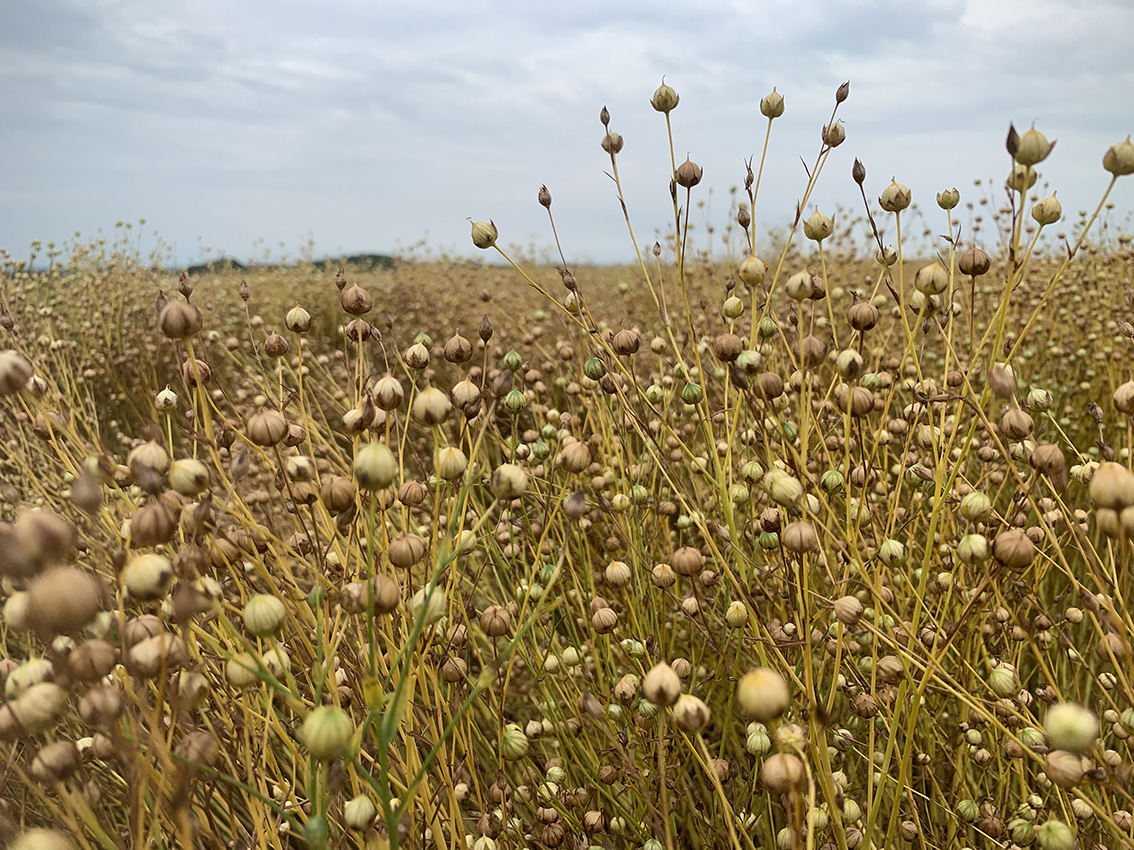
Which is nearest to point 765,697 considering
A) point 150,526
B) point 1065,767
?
point 1065,767

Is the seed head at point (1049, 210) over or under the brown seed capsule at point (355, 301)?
over

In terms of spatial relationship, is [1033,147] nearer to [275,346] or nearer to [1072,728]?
[1072,728]

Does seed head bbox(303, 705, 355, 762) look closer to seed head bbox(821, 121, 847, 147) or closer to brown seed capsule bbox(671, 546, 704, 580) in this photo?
brown seed capsule bbox(671, 546, 704, 580)

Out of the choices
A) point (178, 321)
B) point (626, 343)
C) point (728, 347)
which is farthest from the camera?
point (626, 343)

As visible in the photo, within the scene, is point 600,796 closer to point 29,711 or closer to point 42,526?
point 29,711

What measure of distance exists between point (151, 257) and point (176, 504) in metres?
6.52

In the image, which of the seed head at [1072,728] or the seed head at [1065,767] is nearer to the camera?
the seed head at [1072,728]

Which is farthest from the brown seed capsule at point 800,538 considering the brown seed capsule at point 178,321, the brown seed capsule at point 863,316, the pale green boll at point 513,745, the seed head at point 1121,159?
the brown seed capsule at point 178,321

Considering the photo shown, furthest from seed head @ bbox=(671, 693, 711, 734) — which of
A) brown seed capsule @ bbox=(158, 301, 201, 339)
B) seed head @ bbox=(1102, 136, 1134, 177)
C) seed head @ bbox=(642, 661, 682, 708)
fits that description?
seed head @ bbox=(1102, 136, 1134, 177)

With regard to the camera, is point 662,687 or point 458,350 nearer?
point 662,687

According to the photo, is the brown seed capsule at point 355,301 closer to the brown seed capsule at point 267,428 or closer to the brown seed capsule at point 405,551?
the brown seed capsule at point 267,428

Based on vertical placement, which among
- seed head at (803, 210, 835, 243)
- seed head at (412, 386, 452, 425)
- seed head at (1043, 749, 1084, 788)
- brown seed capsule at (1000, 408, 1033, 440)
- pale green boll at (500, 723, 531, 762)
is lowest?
pale green boll at (500, 723, 531, 762)

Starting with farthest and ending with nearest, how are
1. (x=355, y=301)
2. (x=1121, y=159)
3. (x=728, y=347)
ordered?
1. (x=355, y=301)
2. (x=728, y=347)
3. (x=1121, y=159)

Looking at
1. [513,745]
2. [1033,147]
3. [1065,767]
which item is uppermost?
[1033,147]
